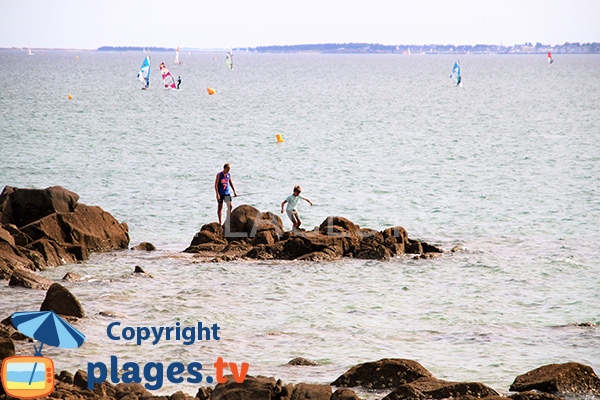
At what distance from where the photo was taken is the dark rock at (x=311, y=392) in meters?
9.72

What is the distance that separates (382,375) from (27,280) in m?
8.88

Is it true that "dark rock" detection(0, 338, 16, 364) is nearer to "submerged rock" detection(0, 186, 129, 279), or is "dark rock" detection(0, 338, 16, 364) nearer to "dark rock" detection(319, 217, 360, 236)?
"submerged rock" detection(0, 186, 129, 279)

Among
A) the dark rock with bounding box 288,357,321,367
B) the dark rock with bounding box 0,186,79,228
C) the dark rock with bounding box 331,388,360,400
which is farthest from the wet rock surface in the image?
the dark rock with bounding box 331,388,360,400

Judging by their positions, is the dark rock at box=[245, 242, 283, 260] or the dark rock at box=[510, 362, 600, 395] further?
the dark rock at box=[245, 242, 283, 260]

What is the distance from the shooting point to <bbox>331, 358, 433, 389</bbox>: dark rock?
11.1 metres

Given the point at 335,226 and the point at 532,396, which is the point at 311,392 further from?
the point at 335,226

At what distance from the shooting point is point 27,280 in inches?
624

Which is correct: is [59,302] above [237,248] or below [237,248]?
above

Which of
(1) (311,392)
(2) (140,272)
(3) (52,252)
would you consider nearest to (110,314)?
(2) (140,272)

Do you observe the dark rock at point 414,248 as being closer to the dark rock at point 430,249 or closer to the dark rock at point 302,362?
the dark rock at point 430,249

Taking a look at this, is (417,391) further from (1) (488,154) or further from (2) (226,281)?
(1) (488,154)

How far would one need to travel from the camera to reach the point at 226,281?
1769 centimetres

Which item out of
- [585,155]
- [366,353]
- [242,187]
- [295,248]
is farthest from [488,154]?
[366,353]

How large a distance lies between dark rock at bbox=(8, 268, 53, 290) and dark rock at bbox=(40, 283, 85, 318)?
2408 mm
